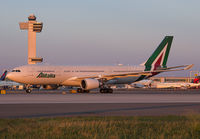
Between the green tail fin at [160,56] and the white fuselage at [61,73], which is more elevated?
the green tail fin at [160,56]

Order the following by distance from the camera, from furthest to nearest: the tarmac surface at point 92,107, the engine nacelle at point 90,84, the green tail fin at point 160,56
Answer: the green tail fin at point 160,56
the engine nacelle at point 90,84
the tarmac surface at point 92,107

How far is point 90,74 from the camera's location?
169 feet

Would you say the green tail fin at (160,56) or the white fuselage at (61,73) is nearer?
the white fuselage at (61,73)

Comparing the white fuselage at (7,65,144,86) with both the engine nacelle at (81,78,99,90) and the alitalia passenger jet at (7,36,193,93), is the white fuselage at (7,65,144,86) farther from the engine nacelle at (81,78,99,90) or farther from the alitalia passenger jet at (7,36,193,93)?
the engine nacelle at (81,78,99,90)

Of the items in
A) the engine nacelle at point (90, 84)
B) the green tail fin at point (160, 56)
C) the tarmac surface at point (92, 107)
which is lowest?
the tarmac surface at point (92, 107)

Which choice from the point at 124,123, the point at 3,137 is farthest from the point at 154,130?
the point at 3,137

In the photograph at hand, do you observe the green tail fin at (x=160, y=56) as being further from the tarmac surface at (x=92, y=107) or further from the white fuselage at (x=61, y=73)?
the tarmac surface at (x=92, y=107)

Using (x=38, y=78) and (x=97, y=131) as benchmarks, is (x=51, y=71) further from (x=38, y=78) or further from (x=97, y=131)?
(x=97, y=131)

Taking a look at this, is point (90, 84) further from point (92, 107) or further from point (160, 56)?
point (92, 107)

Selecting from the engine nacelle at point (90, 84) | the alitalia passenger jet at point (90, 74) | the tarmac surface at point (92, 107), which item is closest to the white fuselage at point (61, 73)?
the alitalia passenger jet at point (90, 74)

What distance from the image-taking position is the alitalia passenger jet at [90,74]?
4747 centimetres

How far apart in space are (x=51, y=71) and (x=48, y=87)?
421 centimetres

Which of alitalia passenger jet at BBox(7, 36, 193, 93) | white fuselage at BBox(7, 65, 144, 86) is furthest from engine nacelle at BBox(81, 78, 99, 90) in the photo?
white fuselage at BBox(7, 65, 144, 86)

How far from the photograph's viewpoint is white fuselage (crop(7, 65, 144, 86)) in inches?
1866
